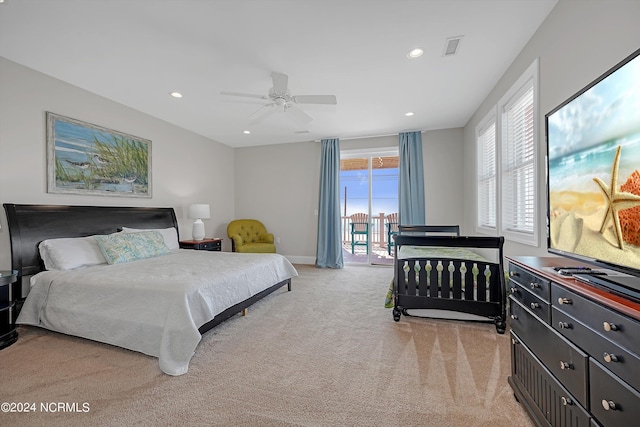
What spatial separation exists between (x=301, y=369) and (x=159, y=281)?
1364 mm

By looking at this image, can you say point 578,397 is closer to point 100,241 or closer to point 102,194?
point 100,241

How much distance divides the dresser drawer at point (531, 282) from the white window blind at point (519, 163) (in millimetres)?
1076

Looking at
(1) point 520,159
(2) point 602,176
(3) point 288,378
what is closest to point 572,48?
(1) point 520,159

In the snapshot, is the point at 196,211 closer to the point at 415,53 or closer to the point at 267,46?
the point at 267,46

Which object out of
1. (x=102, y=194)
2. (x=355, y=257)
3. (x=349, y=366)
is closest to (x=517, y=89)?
(x=349, y=366)

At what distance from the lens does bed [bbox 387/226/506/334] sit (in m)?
2.56

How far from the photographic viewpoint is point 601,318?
0.96 meters

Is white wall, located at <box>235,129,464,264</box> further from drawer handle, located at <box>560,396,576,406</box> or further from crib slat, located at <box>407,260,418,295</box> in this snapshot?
drawer handle, located at <box>560,396,576,406</box>

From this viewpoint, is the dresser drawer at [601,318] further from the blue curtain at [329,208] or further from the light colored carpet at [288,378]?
the blue curtain at [329,208]

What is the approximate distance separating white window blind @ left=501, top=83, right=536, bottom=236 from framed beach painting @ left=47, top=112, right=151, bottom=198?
16.2ft

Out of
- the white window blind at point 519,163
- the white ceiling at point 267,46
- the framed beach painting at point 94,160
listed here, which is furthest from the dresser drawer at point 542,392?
the framed beach painting at point 94,160

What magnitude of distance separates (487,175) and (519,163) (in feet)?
3.70

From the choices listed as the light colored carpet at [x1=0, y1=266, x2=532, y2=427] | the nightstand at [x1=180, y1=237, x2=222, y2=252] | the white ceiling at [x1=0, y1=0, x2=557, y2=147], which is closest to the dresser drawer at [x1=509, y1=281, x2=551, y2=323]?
the light colored carpet at [x1=0, y1=266, x2=532, y2=427]

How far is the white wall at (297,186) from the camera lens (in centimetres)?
517
